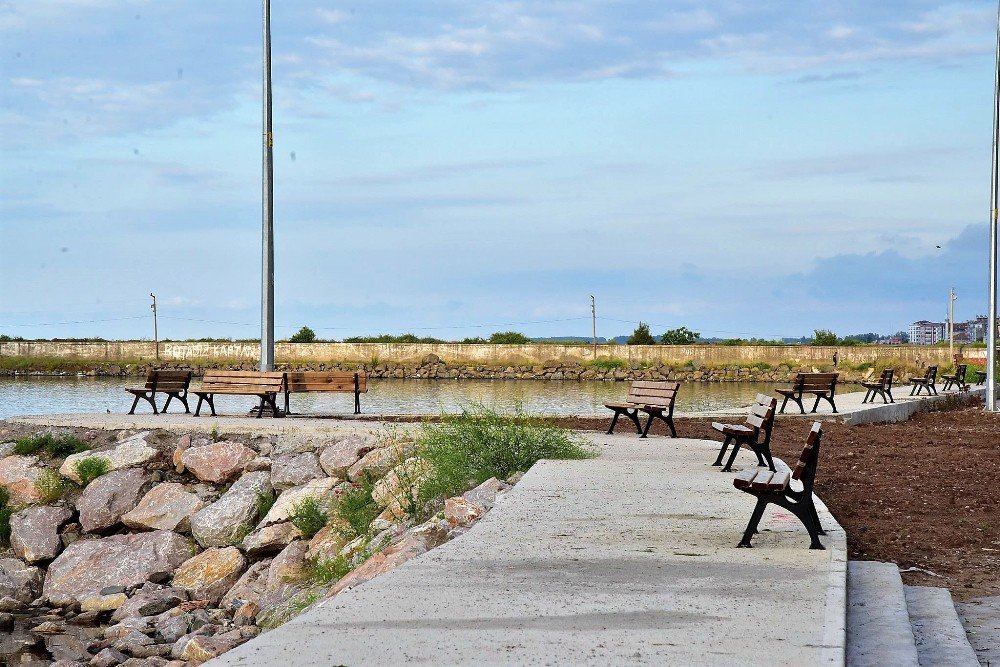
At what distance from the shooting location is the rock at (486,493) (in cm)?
1017

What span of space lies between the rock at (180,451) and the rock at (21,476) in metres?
1.94

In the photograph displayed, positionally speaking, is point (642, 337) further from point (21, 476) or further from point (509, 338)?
point (21, 476)

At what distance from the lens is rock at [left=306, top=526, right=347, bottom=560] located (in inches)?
462

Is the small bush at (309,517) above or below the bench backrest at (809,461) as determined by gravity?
below

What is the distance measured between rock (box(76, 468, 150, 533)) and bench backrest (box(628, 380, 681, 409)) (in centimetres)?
676

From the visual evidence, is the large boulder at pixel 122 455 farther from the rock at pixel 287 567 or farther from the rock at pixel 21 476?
the rock at pixel 287 567

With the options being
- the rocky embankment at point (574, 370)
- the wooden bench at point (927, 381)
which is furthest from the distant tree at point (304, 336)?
the wooden bench at point (927, 381)

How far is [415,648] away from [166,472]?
11320mm

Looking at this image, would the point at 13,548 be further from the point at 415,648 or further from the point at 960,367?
the point at 960,367

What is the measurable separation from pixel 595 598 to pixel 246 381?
13.9 meters

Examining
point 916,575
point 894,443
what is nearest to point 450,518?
point 916,575

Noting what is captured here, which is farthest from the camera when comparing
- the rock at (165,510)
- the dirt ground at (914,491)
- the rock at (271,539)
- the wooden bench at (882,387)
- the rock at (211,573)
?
the wooden bench at (882,387)

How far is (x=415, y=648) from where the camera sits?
17.5 feet

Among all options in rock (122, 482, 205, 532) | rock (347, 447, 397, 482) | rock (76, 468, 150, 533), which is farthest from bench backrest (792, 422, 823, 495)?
rock (76, 468, 150, 533)
